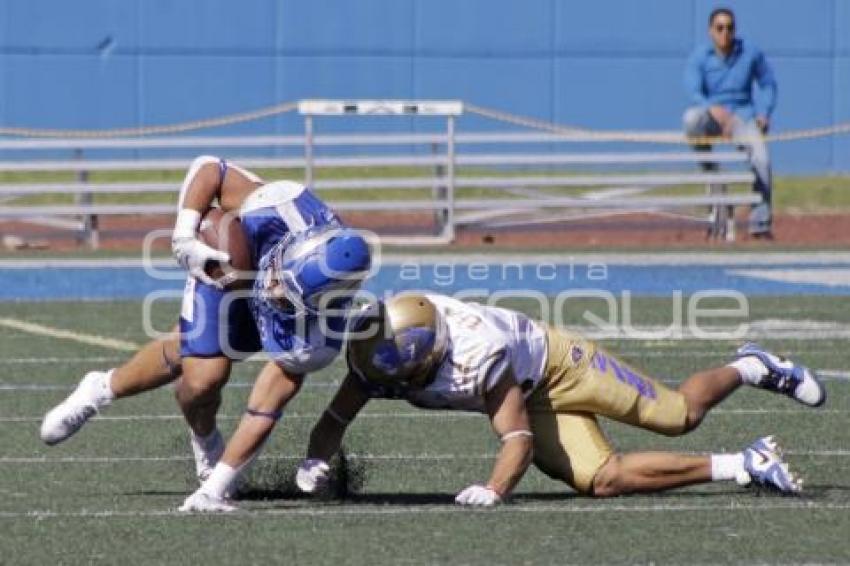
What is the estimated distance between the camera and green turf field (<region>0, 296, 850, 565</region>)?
574 cm

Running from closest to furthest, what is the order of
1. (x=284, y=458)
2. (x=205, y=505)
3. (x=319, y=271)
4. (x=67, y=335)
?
(x=319, y=271) → (x=205, y=505) → (x=284, y=458) → (x=67, y=335)

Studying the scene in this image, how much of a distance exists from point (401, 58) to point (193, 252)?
16746 mm

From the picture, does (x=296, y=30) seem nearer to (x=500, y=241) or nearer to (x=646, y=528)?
(x=500, y=241)

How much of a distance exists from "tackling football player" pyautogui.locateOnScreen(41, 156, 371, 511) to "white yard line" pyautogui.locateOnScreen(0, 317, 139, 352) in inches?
156

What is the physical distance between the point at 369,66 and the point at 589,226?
15.9 ft

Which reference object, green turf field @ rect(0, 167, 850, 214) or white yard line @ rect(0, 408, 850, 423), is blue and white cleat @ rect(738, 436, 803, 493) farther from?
green turf field @ rect(0, 167, 850, 214)

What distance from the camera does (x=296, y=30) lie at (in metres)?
23.1

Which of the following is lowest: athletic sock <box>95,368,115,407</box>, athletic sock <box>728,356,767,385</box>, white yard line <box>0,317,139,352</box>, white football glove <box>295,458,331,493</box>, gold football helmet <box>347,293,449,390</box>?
white yard line <box>0,317,139,352</box>

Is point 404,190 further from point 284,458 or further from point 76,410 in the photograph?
point 76,410

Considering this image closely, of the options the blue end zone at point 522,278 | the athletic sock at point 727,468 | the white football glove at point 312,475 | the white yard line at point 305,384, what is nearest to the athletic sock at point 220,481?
the white football glove at point 312,475

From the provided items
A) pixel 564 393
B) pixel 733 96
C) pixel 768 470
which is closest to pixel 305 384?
pixel 564 393

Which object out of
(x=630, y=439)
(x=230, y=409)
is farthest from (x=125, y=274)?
(x=630, y=439)

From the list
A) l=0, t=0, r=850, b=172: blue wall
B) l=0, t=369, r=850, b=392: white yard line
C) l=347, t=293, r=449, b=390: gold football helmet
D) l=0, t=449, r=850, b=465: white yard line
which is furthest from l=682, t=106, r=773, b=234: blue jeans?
l=347, t=293, r=449, b=390: gold football helmet

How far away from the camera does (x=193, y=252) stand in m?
6.64
